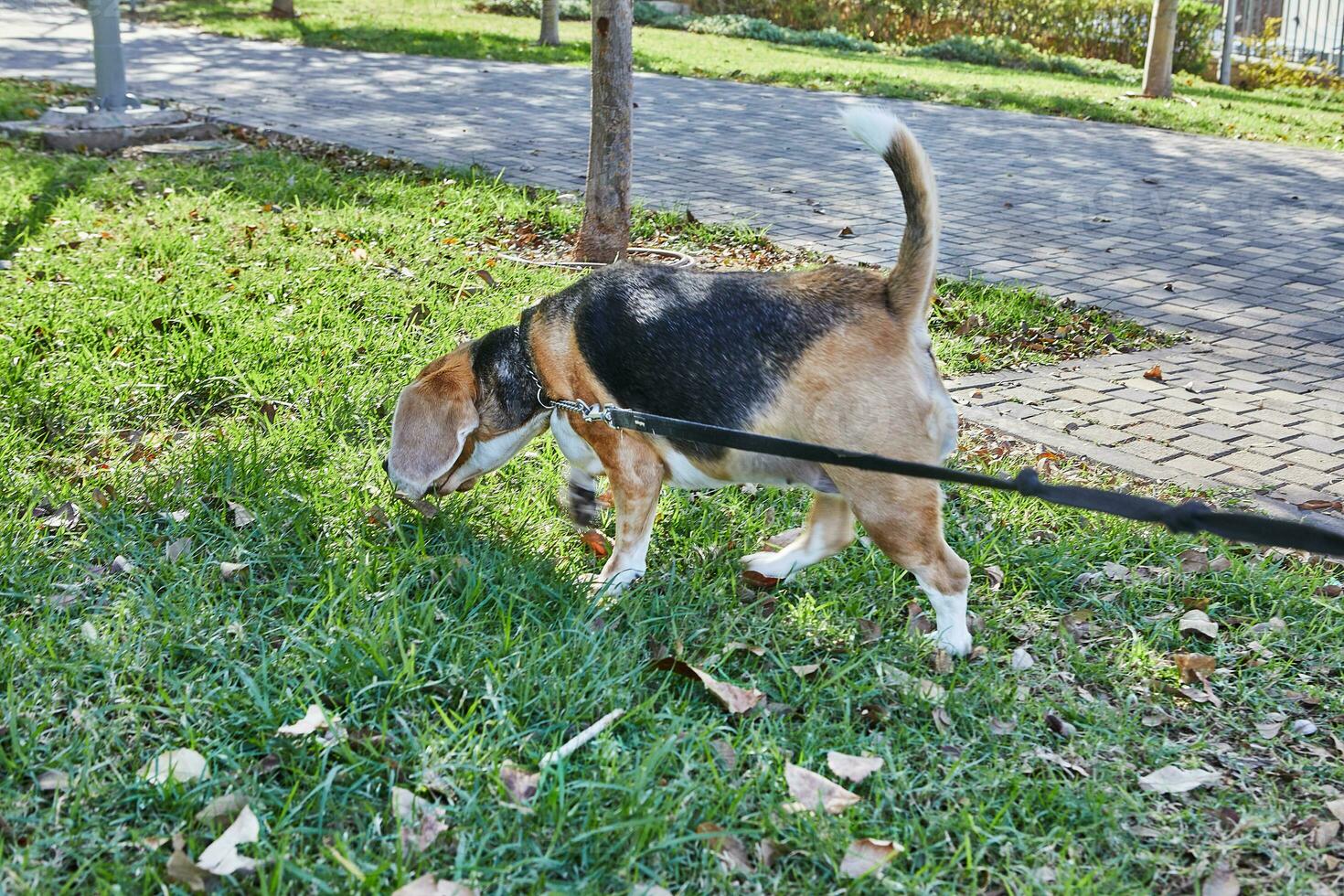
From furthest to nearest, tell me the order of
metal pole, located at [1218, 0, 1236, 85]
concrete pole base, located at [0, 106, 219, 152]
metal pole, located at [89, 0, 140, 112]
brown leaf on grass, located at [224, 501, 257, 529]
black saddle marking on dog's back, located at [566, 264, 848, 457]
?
1. metal pole, located at [1218, 0, 1236, 85]
2. concrete pole base, located at [0, 106, 219, 152]
3. metal pole, located at [89, 0, 140, 112]
4. brown leaf on grass, located at [224, 501, 257, 529]
5. black saddle marking on dog's back, located at [566, 264, 848, 457]

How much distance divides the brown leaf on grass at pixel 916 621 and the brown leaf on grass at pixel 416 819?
5.71 ft

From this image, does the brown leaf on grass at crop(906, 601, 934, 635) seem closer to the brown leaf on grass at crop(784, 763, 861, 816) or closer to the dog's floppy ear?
the brown leaf on grass at crop(784, 763, 861, 816)

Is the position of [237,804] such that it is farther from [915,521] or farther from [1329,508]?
[1329,508]

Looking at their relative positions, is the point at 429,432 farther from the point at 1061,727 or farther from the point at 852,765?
the point at 1061,727

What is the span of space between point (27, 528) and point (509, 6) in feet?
84.3

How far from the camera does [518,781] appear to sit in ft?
9.68

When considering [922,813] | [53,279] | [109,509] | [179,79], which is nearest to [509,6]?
[179,79]

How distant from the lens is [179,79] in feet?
49.9

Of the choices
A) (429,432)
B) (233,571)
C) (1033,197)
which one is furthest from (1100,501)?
(1033,197)

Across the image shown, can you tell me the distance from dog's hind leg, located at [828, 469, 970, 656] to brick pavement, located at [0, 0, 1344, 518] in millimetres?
1913

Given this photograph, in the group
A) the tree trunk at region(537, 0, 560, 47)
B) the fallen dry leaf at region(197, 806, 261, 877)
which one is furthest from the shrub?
the fallen dry leaf at region(197, 806, 261, 877)

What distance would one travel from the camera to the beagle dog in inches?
138

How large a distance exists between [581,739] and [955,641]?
1.33 metres

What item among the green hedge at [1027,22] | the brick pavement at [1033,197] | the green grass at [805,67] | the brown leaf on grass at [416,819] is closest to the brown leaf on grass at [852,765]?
the brown leaf on grass at [416,819]
